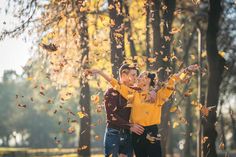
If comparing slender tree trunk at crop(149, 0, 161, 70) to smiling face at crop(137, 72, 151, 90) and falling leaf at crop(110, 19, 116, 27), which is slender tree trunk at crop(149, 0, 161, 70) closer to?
falling leaf at crop(110, 19, 116, 27)

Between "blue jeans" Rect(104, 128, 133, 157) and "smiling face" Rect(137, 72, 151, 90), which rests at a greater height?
"smiling face" Rect(137, 72, 151, 90)

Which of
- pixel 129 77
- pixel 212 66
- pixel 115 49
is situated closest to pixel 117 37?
pixel 115 49

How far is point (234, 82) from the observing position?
30.6 metres

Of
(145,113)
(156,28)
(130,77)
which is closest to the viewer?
(145,113)

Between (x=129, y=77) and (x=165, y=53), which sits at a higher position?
(x=165, y=53)

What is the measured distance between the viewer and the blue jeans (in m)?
7.32

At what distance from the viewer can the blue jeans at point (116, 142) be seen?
732 cm

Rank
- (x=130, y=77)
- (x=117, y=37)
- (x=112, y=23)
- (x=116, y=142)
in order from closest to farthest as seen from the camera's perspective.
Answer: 1. (x=130, y=77)
2. (x=116, y=142)
3. (x=112, y=23)
4. (x=117, y=37)

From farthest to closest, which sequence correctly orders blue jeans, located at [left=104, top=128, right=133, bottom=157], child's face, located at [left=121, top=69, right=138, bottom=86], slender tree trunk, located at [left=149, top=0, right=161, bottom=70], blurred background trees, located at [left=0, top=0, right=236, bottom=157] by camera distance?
slender tree trunk, located at [left=149, top=0, right=161, bottom=70] < blurred background trees, located at [left=0, top=0, right=236, bottom=157] < blue jeans, located at [left=104, top=128, right=133, bottom=157] < child's face, located at [left=121, top=69, right=138, bottom=86]

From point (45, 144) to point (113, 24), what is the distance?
7463 cm

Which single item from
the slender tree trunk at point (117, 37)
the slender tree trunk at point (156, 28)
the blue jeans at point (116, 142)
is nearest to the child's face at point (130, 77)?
the blue jeans at point (116, 142)

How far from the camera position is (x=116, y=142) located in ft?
24.0

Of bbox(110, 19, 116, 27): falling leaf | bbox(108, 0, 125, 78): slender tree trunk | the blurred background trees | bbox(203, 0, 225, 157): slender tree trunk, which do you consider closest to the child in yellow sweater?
the blurred background trees

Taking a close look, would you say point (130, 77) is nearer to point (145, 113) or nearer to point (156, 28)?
point (145, 113)
